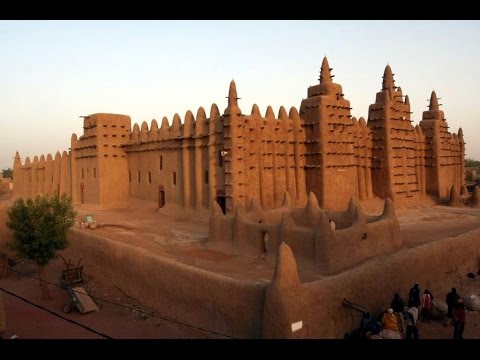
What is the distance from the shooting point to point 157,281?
16.3 meters

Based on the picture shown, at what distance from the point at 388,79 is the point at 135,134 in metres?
22.4

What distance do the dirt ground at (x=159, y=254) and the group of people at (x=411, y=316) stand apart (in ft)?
1.78

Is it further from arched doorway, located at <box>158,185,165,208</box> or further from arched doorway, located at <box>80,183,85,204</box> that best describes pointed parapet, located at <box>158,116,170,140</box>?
arched doorway, located at <box>80,183,85,204</box>

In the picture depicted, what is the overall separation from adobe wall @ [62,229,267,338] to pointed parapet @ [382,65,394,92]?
28295 mm

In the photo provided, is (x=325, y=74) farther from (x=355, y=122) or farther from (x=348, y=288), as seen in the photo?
(x=348, y=288)

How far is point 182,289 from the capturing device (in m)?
15.1

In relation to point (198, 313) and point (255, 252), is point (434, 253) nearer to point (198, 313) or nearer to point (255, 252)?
point (255, 252)

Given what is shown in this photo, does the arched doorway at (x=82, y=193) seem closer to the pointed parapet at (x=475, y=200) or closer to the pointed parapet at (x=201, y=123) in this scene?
the pointed parapet at (x=201, y=123)

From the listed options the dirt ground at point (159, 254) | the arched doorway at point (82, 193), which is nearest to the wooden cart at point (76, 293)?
the dirt ground at point (159, 254)

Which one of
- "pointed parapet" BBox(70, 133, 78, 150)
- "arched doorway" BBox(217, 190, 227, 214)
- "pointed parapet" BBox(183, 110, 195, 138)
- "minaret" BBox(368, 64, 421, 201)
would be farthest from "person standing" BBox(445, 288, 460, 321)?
"pointed parapet" BBox(70, 133, 78, 150)

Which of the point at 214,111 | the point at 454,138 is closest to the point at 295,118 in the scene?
the point at 214,111

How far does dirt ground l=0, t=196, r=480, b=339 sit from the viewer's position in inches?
605
